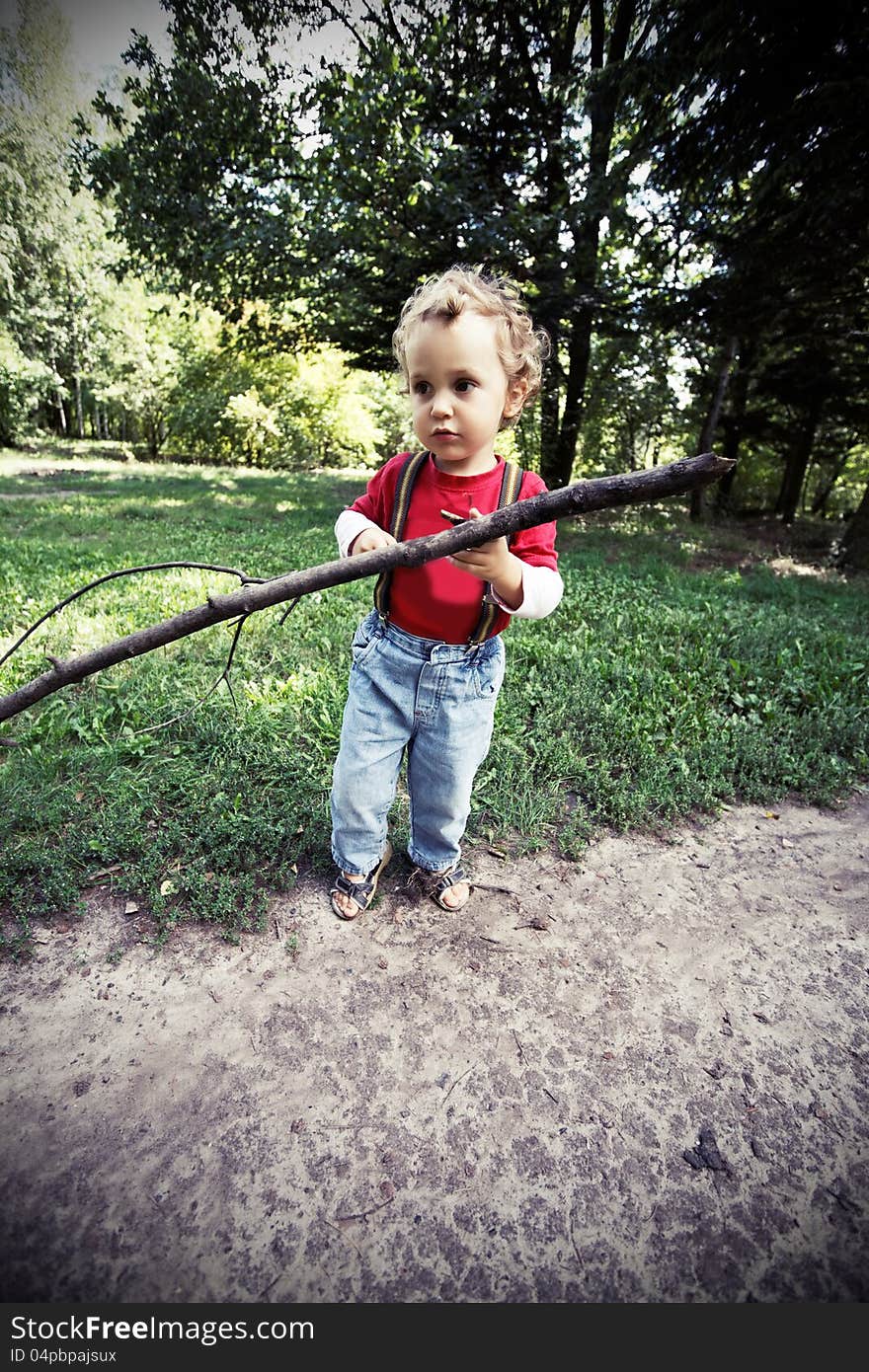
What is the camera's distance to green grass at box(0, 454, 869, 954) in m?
2.49

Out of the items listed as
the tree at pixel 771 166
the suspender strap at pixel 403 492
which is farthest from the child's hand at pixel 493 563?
the tree at pixel 771 166

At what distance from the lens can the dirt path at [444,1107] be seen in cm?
138

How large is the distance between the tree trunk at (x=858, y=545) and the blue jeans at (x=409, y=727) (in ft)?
30.3

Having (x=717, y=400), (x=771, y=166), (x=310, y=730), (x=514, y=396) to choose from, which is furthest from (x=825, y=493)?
(x=514, y=396)

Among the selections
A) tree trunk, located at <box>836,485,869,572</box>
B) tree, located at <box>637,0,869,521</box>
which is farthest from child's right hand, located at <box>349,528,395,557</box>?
tree trunk, located at <box>836,485,869,572</box>

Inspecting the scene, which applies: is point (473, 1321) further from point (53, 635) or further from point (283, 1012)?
point (53, 635)

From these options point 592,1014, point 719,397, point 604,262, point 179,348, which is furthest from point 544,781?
point 179,348

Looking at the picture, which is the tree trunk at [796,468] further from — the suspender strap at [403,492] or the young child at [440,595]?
the suspender strap at [403,492]

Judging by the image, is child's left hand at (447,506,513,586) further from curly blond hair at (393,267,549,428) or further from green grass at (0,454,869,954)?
green grass at (0,454,869,954)

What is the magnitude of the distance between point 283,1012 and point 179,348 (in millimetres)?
30985

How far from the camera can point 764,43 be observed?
560 cm

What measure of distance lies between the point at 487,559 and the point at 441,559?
36 cm

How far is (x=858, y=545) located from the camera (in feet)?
29.3

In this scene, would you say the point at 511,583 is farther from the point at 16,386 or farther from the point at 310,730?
the point at 16,386
